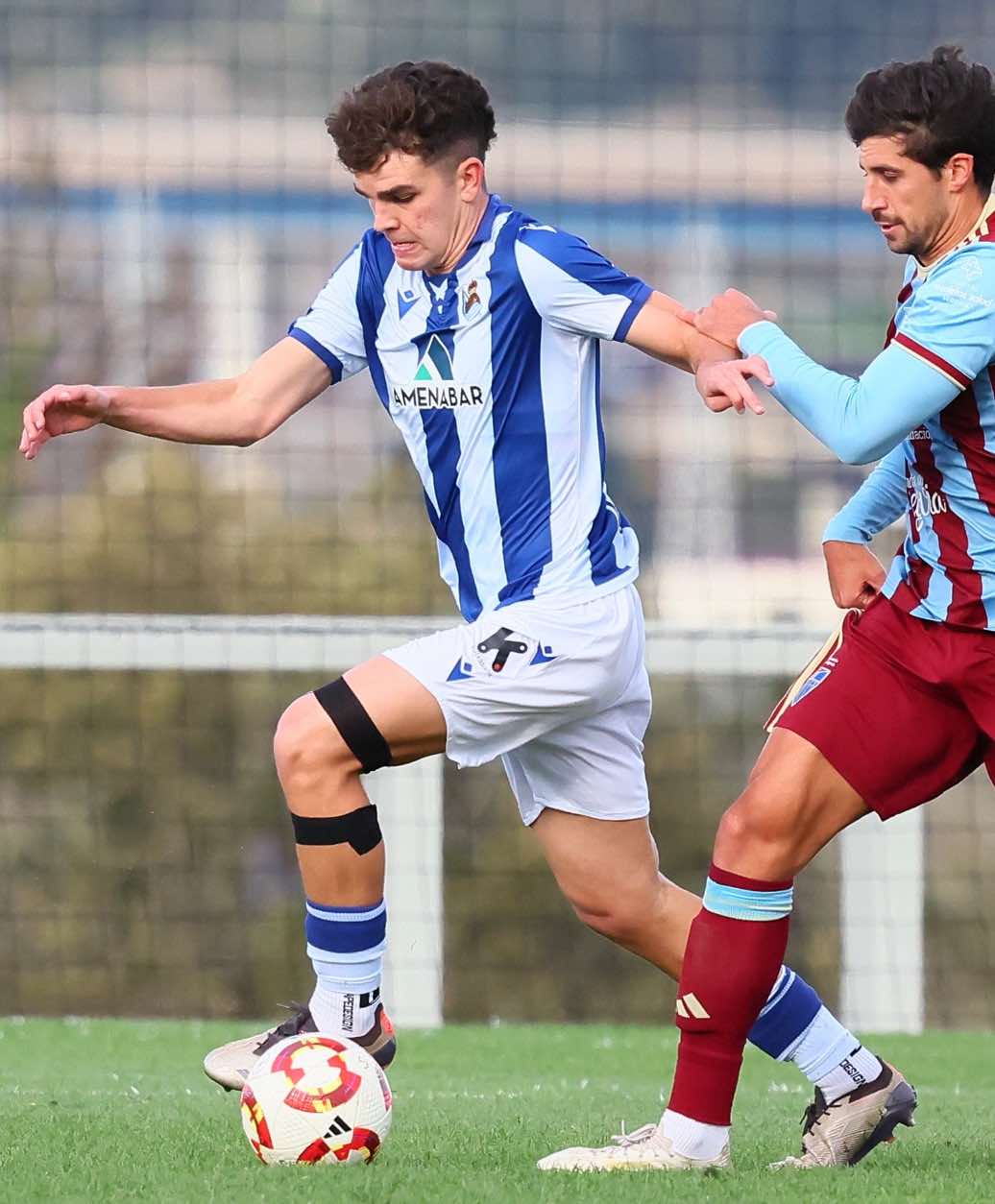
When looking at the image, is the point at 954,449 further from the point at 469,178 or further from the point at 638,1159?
the point at 638,1159

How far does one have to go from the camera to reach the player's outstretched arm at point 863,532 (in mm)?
5117

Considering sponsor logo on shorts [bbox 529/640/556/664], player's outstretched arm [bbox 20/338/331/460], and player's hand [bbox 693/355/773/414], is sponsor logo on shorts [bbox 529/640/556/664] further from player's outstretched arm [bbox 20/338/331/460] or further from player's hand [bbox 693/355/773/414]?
player's outstretched arm [bbox 20/338/331/460]

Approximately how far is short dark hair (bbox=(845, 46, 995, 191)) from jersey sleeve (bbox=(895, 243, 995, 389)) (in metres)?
0.24

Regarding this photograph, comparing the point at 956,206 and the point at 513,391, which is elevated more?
the point at 956,206

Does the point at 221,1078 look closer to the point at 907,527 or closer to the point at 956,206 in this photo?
the point at 907,527

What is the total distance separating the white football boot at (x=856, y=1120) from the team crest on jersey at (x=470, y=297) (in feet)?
6.37

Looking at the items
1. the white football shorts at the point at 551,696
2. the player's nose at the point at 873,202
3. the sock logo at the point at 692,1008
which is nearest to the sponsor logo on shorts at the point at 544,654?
the white football shorts at the point at 551,696

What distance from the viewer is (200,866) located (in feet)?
38.4

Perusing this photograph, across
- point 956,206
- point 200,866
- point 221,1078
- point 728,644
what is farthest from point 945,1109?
point 200,866

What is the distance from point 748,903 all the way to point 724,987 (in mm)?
172

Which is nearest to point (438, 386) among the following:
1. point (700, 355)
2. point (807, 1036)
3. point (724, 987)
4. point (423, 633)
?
point (700, 355)

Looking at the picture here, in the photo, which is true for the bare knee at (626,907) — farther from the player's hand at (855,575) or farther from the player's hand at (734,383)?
the player's hand at (734,383)

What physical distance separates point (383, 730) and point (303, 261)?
30.3 ft

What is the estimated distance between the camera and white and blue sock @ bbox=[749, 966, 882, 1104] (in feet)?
17.0
